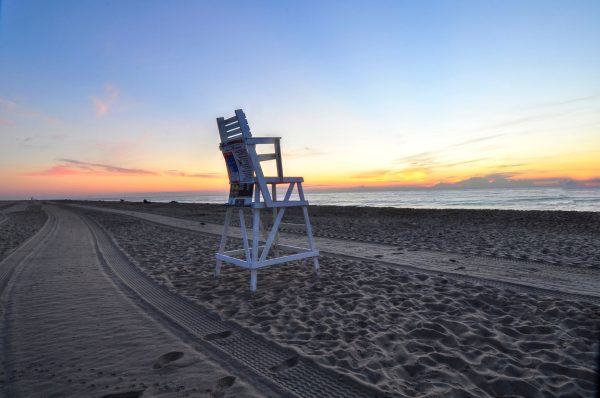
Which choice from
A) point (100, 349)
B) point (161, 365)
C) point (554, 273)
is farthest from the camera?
point (554, 273)

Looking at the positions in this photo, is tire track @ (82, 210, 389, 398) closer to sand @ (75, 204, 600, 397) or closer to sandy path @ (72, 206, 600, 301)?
sand @ (75, 204, 600, 397)

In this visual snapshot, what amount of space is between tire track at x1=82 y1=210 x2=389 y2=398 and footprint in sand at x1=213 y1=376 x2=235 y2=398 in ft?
0.69

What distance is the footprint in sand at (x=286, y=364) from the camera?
303 centimetres

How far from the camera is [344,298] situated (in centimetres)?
497

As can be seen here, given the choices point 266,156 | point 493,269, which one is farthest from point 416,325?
point 493,269

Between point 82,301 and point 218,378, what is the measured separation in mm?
3334

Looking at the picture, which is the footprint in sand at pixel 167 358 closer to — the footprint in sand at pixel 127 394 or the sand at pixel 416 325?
the footprint in sand at pixel 127 394

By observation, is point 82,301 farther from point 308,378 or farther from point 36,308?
point 308,378

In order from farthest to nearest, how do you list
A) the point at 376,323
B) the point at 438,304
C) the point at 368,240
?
the point at 368,240 → the point at 438,304 → the point at 376,323

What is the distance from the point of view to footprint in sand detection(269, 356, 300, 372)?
303 cm

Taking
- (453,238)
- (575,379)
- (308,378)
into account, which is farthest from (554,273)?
(308,378)

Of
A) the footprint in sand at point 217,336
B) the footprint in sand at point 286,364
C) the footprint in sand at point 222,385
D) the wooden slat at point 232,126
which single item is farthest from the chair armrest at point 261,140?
the footprint in sand at point 222,385

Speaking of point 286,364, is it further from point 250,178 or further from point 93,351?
point 250,178

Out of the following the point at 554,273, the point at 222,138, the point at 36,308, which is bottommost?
the point at 554,273
